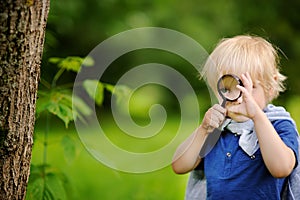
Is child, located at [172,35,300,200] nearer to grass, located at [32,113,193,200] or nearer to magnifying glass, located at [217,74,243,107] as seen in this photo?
magnifying glass, located at [217,74,243,107]

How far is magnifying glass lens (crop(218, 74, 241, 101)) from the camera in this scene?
2.47 m

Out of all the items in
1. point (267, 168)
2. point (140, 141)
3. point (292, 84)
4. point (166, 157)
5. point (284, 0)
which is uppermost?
point (284, 0)

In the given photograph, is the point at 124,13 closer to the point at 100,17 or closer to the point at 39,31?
the point at 100,17

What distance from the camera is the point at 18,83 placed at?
2113 mm

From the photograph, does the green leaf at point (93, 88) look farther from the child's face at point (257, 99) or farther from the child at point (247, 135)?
the child's face at point (257, 99)

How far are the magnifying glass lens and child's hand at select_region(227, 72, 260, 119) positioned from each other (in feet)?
0.11

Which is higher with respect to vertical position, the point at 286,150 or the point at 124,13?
the point at 124,13

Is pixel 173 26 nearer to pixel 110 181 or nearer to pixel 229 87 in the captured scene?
pixel 110 181

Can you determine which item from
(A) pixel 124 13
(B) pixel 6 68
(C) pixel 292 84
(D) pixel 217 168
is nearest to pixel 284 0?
(C) pixel 292 84

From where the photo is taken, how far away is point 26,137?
2.20 metres

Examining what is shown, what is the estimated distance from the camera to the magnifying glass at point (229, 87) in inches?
96.6

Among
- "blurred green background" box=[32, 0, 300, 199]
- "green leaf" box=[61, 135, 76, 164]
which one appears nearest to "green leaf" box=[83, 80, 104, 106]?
"green leaf" box=[61, 135, 76, 164]

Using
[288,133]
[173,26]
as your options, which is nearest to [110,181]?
[288,133]

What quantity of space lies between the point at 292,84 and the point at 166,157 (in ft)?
14.5
